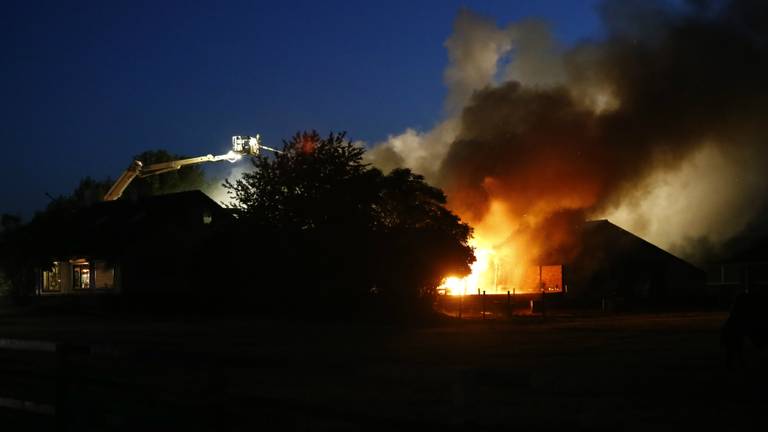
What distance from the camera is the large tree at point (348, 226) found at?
39.7 meters

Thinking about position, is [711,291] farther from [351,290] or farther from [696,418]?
[696,418]

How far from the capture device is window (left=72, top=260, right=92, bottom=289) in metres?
51.2

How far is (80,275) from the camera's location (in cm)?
5178

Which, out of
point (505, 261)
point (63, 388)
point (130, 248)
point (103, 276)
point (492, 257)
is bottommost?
point (63, 388)

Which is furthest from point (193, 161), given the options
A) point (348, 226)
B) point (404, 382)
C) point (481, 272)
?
point (404, 382)

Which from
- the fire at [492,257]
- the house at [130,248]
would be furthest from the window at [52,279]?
the fire at [492,257]

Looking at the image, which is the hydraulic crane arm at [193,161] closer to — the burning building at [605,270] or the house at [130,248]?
the house at [130,248]

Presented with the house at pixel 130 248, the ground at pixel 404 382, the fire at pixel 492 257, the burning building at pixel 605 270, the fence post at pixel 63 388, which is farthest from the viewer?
the burning building at pixel 605 270

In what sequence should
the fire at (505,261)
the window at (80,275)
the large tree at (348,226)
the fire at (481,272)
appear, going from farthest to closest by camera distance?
the fire at (481,272) < the fire at (505,261) < the window at (80,275) < the large tree at (348,226)

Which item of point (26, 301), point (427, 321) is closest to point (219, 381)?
point (427, 321)

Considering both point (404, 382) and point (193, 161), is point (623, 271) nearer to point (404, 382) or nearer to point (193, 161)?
point (193, 161)

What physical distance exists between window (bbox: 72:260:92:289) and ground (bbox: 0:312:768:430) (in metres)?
23.2

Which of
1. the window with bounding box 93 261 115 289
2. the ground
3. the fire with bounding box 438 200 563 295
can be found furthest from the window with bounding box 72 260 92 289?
the ground

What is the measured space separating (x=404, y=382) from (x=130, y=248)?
37414 millimetres
